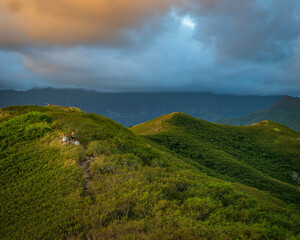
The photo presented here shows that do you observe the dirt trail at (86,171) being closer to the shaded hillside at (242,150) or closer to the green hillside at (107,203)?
the green hillside at (107,203)

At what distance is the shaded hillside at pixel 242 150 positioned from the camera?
40.8 meters

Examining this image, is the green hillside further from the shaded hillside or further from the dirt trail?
the shaded hillside

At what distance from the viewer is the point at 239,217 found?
10.1 metres

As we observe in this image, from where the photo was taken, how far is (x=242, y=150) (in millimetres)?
68062

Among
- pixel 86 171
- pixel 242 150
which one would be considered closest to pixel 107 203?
pixel 86 171

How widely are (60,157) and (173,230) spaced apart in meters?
11.0

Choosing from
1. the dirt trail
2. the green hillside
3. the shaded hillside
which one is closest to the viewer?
the green hillside

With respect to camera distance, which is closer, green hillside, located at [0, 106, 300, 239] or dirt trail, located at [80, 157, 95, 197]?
green hillside, located at [0, 106, 300, 239]

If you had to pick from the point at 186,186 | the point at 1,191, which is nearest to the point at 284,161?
the point at 186,186

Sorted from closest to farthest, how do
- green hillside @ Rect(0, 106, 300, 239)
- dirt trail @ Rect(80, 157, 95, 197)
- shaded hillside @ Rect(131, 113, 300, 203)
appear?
green hillside @ Rect(0, 106, 300, 239) → dirt trail @ Rect(80, 157, 95, 197) → shaded hillside @ Rect(131, 113, 300, 203)

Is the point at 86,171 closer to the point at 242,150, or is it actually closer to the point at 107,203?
the point at 107,203

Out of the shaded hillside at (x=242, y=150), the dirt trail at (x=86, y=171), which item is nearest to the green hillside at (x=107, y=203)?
the dirt trail at (x=86, y=171)

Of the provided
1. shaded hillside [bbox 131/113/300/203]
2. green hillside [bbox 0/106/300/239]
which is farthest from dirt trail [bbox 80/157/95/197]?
shaded hillside [bbox 131/113/300/203]

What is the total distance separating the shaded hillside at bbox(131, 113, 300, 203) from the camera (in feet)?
134
